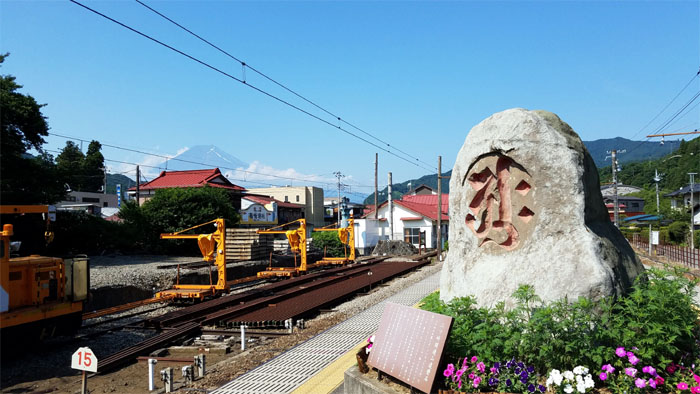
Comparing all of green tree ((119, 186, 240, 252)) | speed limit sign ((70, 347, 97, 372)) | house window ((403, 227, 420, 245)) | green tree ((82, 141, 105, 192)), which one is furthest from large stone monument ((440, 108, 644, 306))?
green tree ((82, 141, 105, 192))

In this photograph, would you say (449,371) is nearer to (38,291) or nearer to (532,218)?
(532,218)

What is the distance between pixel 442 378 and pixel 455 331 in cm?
54

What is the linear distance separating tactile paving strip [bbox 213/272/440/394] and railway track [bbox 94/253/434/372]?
6.03 ft

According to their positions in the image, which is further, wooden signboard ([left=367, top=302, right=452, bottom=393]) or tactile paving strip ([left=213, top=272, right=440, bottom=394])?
tactile paving strip ([left=213, top=272, right=440, bottom=394])

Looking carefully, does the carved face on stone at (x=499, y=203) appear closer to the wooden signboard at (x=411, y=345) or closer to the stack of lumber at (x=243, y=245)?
the wooden signboard at (x=411, y=345)

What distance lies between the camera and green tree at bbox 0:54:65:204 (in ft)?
58.3

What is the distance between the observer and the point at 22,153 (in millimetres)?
19344

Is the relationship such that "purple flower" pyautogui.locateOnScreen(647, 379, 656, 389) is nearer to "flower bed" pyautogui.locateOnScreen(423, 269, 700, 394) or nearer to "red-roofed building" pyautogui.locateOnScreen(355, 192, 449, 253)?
"flower bed" pyautogui.locateOnScreen(423, 269, 700, 394)

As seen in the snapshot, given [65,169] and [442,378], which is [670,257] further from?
[65,169]

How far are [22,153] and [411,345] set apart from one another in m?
20.1

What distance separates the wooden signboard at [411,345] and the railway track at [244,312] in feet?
16.5

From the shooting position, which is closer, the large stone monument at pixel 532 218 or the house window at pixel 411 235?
the large stone monument at pixel 532 218

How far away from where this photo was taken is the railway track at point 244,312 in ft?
30.1

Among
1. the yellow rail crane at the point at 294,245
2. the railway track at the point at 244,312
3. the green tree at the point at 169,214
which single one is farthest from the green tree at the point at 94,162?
the railway track at the point at 244,312
